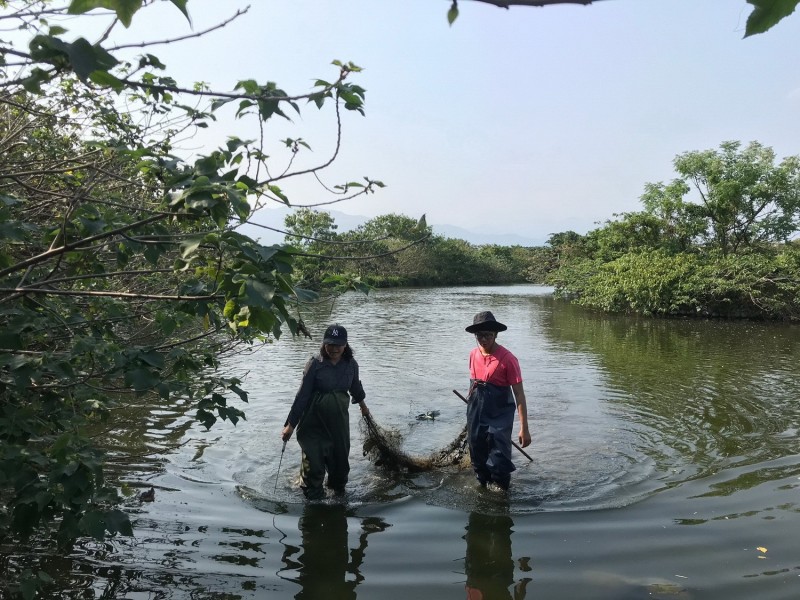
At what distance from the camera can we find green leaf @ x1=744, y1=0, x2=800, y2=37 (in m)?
1.12

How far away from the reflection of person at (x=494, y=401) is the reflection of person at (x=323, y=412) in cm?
123

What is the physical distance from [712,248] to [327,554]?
26541 mm

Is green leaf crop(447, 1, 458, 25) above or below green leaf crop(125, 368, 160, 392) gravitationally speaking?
above

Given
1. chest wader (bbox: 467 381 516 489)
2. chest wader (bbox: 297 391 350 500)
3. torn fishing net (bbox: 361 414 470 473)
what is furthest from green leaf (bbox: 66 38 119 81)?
torn fishing net (bbox: 361 414 470 473)

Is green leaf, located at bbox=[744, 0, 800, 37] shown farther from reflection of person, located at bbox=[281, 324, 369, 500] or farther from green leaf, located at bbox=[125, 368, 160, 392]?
reflection of person, located at bbox=[281, 324, 369, 500]

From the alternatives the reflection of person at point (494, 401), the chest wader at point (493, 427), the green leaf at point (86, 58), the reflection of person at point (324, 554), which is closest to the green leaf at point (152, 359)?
the green leaf at point (86, 58)

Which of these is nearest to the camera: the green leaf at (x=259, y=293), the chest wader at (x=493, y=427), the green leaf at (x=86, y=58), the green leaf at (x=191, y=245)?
the green leaf at (x=86, y=58)

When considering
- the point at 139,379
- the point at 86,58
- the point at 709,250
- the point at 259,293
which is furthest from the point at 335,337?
the point at 709,250

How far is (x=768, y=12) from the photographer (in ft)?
3.71

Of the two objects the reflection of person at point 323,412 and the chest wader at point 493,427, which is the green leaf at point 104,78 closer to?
the reflection of person at point 323,412

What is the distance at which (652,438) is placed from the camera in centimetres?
828

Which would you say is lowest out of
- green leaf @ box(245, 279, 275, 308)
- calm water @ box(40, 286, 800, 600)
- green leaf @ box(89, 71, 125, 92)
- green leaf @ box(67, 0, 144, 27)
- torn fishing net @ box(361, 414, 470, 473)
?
calm water @ box(40, 286, 800, 600)

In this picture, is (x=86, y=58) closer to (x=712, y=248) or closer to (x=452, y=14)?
(x=452, y=14)

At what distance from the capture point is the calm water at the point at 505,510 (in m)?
4.46
